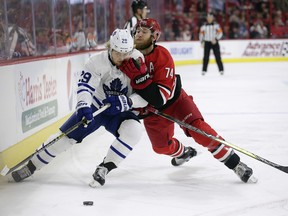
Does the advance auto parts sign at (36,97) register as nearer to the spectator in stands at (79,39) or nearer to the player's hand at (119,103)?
the player's hand at (119,103)

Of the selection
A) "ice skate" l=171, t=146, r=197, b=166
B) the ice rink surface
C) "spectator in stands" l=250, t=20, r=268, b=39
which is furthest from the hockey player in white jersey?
"spectator in stands" l=250, t=20, r=268, b=39

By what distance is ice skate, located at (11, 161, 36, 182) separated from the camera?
2.80m

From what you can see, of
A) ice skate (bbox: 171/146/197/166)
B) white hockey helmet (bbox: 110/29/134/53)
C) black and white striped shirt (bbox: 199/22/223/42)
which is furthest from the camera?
black and white striped shirt (bbox: 199/22/223/42)

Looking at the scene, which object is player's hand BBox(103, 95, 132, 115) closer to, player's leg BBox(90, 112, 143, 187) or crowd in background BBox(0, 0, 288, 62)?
player's leg BBox(90, 112, 143, 187)

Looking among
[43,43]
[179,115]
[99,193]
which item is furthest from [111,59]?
[43,43]

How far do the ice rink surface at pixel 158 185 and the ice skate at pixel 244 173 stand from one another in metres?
0.04

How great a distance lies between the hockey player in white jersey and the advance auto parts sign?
504 millimetres

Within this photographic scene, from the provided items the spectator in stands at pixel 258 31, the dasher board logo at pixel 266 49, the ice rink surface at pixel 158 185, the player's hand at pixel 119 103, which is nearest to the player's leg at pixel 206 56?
the dasher board logo at pixel 266 49

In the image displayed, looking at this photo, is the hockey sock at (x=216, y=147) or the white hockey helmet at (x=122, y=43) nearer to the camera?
the white hockey helmet at (x=122, y=43)

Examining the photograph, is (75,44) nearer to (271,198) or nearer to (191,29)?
(271,198)

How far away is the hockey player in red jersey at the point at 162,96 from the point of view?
2699 mm

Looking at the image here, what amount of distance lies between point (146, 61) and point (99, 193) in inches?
29.7

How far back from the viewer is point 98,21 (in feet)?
21.0

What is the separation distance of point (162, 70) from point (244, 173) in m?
0.69
